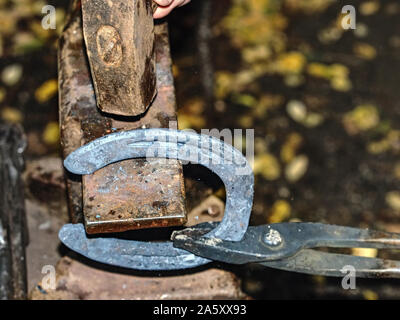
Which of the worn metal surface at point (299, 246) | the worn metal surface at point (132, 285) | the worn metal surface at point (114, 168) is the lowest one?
the worn metal surface at point (132, 285)

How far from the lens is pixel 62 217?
2.36 meters

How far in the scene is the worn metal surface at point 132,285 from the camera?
71.9 inches

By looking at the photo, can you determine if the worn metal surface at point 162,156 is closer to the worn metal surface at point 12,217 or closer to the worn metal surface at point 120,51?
the worn metal surface at point 120,51

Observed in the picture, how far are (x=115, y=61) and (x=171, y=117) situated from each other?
298mm

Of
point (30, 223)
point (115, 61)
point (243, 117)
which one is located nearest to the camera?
point (115, 61)

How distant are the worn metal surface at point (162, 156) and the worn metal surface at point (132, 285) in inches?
13.1

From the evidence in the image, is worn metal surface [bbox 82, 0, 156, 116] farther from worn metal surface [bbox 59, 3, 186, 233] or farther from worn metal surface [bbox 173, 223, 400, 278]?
worn metal surface [bbox 173, 223, 400, 278]

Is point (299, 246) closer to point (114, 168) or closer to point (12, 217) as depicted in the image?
point (114, 168)

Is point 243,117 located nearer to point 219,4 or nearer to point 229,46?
point 229,46

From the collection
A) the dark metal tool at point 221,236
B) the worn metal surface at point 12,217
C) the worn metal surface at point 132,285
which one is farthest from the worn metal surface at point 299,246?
the worn metal surface at point 12,217

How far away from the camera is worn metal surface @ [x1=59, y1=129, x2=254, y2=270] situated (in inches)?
53.7

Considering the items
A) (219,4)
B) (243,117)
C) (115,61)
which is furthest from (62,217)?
(219,4)

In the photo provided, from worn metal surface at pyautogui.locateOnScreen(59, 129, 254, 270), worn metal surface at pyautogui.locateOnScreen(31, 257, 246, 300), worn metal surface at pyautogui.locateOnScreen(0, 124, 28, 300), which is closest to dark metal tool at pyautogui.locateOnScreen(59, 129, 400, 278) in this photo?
worn metal surface at pyautogui.locateOnScreen(59, 129, 254, 270)

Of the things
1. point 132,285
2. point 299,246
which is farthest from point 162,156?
point 132,285
